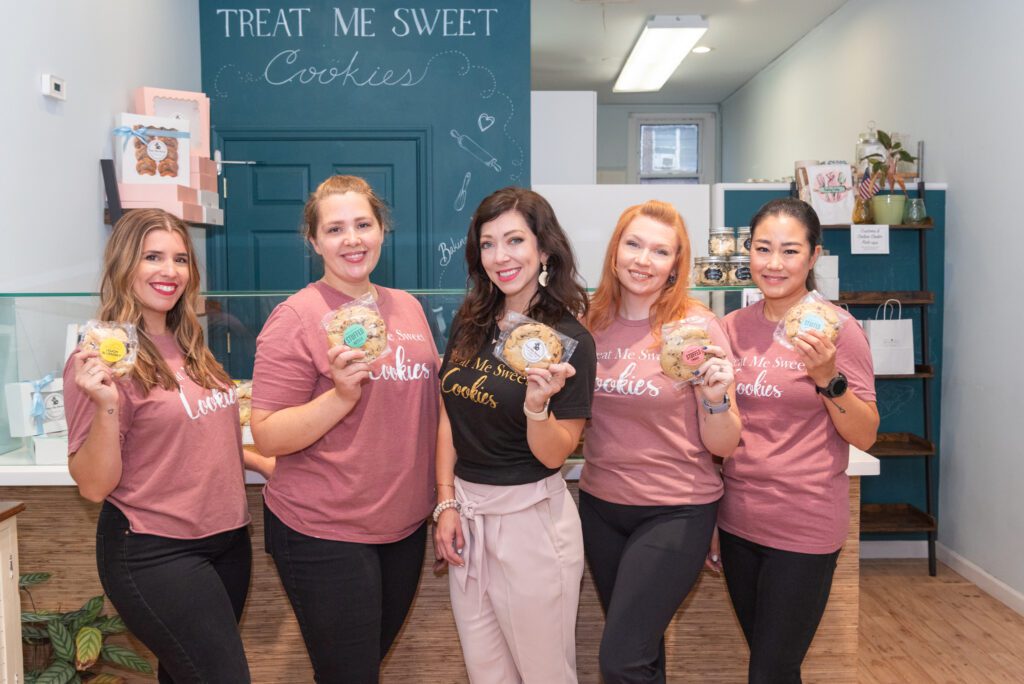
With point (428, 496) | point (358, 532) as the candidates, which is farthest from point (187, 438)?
point (428, 496)

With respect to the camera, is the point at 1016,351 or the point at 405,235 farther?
the point at 405,235

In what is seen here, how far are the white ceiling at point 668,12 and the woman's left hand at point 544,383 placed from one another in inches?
166

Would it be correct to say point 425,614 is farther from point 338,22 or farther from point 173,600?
point 338,22

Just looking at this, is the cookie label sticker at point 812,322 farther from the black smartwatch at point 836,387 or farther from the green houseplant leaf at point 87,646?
the green houseplant leaf at point 87,646

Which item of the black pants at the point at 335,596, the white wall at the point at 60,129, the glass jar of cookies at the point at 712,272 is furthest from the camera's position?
the white wall at the point at 60,129

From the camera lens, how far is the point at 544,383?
1818 millimetres

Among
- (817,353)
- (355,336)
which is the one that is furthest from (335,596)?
(817,353)

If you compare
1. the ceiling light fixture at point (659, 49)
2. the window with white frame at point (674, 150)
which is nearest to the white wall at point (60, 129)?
the ceiling light fixture at point (659, 49)

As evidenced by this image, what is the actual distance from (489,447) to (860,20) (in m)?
5.52

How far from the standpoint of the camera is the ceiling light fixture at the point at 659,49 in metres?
6.44

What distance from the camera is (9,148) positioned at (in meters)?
3.08

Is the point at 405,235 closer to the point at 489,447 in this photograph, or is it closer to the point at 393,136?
the point at 393,136

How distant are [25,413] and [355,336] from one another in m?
1.32

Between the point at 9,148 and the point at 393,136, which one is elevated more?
the point at 393,136
